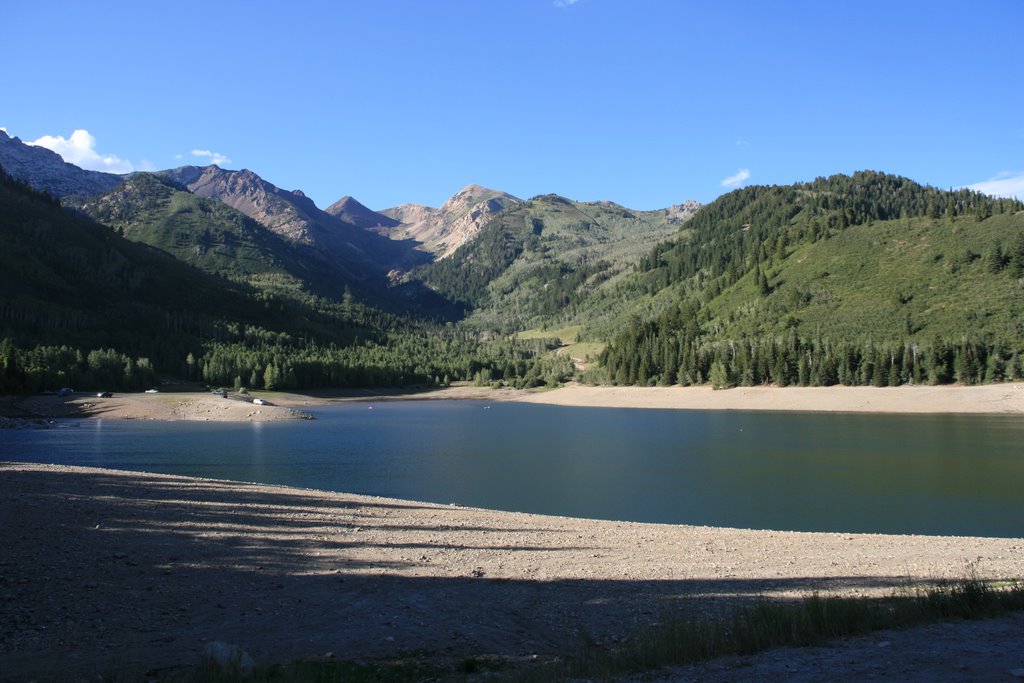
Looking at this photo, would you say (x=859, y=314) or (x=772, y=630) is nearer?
(x=772, y=630)

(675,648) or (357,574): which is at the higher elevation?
(675,648)

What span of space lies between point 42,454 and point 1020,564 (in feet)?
188

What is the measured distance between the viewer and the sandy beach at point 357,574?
11.6m

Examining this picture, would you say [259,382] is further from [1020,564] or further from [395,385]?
[1020,564]

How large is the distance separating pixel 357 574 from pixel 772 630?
34.5 feet

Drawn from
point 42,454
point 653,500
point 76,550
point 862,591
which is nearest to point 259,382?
point 42,454

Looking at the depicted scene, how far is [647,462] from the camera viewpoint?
157 feet

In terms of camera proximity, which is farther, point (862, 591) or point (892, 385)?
point (892, 385)

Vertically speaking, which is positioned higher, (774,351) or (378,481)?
(774,351)

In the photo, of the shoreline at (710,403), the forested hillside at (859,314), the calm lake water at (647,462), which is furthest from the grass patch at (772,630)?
the forested hillside at (859,314)

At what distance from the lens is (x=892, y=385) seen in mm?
89812

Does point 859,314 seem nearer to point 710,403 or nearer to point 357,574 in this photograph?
point 710,403

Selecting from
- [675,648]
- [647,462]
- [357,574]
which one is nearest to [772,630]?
[675,648]

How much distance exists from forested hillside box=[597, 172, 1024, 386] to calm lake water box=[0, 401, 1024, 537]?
56.2ft
